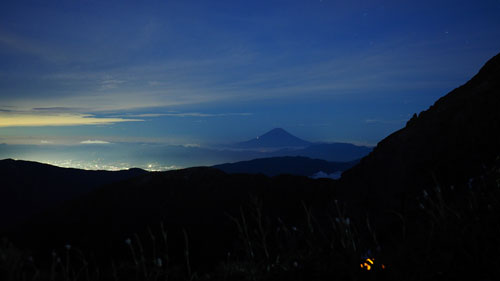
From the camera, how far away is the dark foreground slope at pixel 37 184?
43125 mm

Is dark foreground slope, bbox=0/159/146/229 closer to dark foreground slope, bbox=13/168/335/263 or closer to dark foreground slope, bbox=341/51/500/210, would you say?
dark foreground slope, bbox=13/168/335/263

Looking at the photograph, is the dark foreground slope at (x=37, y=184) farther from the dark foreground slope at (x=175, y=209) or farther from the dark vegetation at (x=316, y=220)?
the dark vegetation at (x=316, y=220)

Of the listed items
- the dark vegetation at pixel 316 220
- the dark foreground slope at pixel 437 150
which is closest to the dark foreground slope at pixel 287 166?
the dark vegetation at pixel 316 220

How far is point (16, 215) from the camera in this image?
40.3 meters

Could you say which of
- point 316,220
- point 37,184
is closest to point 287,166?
point 37,184

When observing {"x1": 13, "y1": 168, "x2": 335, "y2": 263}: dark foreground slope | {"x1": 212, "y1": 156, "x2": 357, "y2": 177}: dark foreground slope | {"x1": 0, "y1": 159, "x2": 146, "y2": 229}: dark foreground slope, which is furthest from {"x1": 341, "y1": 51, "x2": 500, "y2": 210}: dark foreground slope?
{"x1": 212, "y1": 156, "x2": 357, "y2": 177}: dark foreground slope

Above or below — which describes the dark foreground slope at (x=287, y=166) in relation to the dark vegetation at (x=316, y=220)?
below

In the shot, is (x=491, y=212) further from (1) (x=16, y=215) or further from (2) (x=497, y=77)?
(1) (x=16, y=215)

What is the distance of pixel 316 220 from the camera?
814cm

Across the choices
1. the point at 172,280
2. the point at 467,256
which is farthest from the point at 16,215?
the point at 467,256

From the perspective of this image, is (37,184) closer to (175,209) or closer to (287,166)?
(175,209)

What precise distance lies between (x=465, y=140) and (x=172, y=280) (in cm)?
1045

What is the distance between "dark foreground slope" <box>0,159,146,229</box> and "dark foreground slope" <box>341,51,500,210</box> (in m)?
40.7

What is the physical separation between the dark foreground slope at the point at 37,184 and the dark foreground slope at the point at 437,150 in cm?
4065
